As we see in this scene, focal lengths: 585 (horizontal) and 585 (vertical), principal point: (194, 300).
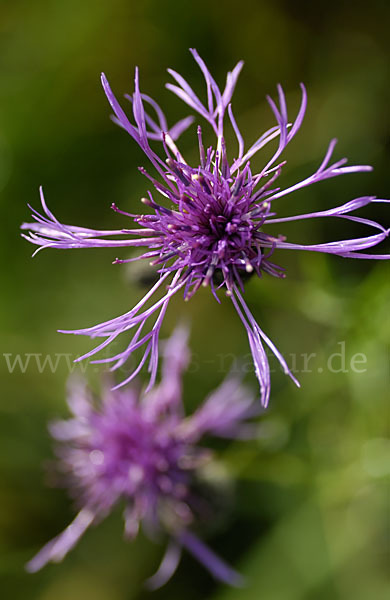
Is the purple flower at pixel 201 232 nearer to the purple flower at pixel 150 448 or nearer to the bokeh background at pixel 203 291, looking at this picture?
the purple flower at pixel 150 448

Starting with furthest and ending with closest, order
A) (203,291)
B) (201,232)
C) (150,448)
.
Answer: (203,291) < (150,448) < (201,232)

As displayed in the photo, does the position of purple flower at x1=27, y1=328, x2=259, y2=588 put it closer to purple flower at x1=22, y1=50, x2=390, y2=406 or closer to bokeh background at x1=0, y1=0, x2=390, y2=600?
bokeh background at x1=0, y1=0, x2=390, y2=600

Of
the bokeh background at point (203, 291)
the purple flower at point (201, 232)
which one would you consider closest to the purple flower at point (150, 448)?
the bokeh background at point (203, 291)

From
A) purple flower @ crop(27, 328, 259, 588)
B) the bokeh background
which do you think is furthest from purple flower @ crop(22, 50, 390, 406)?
the bokeh background

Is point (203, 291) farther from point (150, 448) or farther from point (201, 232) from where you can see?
point (201, 232)

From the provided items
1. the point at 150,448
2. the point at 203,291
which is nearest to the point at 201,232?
the point at 150,448

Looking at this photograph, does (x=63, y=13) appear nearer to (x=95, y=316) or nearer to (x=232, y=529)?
(x=95, y=316)
